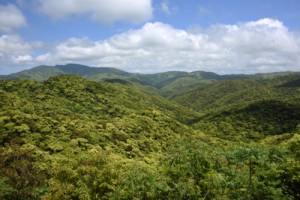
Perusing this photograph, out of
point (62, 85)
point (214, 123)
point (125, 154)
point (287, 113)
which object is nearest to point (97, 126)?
Answer: point (125, 154)

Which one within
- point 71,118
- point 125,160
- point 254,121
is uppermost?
point 71,118

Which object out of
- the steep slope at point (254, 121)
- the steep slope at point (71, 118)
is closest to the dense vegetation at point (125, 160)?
the steep slope at point (71, 118)

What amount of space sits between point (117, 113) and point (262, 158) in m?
94.1

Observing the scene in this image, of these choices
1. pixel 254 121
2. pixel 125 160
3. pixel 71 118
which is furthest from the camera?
pixel 254 121

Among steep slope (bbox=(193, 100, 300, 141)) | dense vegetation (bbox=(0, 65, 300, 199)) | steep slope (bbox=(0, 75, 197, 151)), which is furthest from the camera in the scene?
steep slope (bbox=(193, 100, 300, 141))

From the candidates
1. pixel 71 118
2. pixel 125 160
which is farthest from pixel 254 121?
pixel 125 160

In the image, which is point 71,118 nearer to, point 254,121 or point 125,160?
point 125,160

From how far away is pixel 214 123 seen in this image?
15988cm

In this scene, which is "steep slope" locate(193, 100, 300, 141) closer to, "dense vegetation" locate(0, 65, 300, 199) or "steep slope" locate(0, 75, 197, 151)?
"steep slope" locate(0, 75, 197, 151)

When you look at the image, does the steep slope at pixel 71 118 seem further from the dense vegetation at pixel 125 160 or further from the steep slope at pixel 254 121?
the steep slope at pixel 254 121

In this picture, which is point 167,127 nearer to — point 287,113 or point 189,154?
point 189,154

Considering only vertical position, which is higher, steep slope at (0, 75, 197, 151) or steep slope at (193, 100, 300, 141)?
steep slope at (0, 75, 197, 151)

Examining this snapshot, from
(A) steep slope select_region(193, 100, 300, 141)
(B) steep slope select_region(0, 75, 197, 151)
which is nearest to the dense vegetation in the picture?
(B) steep slope select_region(0, 75, 197, 151)

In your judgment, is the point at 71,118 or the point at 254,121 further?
the point at 254,121
